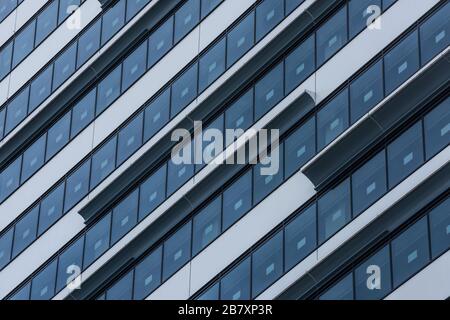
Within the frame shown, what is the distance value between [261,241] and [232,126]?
4245mm

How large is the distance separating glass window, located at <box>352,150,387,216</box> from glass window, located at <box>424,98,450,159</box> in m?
1.39

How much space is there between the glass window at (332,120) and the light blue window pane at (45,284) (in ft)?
32.2

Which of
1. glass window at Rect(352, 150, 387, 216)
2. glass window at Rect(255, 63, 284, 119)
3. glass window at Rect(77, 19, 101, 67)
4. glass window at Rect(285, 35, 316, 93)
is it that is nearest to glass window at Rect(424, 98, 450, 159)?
glass window at Rect(352, 150, 387, 216)

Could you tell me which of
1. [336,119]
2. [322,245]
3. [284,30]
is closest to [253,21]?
[284,30]

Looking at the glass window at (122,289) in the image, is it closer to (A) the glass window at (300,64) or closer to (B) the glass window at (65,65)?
(A) the glass window at (300,64)

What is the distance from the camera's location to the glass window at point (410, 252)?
43.2 metres

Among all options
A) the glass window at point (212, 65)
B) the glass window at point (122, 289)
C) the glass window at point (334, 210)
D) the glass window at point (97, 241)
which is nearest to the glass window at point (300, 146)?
the glass window at point (334, 210)

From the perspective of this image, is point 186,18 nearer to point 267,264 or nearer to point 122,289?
point 122,289

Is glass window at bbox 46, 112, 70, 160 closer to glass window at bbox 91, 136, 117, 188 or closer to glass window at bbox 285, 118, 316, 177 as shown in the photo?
glass window at bbox 91, 136, 117, 188

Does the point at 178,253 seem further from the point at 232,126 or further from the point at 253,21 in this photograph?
the point at 253,21

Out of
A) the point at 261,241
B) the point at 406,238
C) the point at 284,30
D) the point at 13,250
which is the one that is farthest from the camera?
the point at 13,250

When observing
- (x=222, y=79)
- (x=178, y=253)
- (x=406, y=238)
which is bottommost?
(x=406, y=238)

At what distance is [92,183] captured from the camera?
5372cm

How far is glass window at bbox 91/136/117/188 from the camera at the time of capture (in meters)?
53.4
